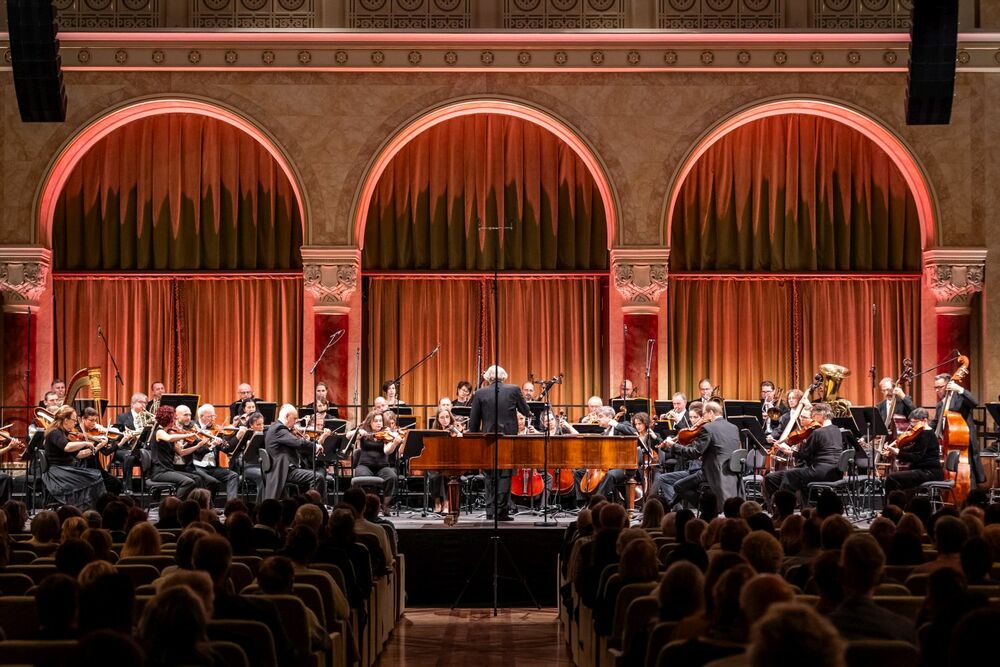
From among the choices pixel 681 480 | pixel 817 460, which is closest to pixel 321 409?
pixel 681 480

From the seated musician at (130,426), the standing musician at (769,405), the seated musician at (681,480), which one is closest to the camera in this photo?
the seated musician at (681,480)

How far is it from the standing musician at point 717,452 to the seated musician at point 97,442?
224 inches

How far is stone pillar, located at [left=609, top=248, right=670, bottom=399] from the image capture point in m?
15.2

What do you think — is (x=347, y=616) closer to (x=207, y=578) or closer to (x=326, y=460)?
(x=207, y=578)

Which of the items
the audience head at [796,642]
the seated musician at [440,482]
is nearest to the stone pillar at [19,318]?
the seated musician at [440,482]

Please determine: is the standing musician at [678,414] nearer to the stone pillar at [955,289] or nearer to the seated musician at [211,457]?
the stone pillar at [955,289]

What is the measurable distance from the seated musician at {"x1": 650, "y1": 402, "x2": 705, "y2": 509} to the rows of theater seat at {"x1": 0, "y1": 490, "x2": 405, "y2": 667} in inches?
147

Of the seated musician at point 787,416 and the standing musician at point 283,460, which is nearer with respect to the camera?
the standing musician at point 283,460

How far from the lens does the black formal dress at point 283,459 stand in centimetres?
1212

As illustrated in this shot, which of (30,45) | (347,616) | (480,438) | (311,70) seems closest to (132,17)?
(311,70)

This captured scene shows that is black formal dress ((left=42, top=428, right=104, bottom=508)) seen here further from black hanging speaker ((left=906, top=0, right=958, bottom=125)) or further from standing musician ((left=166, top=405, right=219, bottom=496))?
black hanging speaker ((left=906, top=0, right=958, bottom=125))

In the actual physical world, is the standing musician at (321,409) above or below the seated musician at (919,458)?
above

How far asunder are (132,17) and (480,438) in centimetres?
762

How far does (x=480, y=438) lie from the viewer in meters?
10.8
